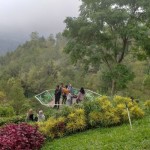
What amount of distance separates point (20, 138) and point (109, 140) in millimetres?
3233

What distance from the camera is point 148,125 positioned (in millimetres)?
13438

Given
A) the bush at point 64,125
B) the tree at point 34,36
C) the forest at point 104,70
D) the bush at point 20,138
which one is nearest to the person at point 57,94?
the forest at point 104,70

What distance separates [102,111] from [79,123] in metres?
1.24

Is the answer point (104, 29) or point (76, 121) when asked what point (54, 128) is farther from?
point (104, 29)

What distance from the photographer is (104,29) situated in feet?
88.2

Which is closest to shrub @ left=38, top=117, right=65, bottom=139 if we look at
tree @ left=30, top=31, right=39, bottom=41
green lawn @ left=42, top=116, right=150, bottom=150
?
green lawn @ left=42, top=116, right=150, bottom=150

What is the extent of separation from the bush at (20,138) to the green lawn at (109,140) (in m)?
0.52

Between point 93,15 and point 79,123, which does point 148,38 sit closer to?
point 93,15

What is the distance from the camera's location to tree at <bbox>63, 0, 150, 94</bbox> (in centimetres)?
2559

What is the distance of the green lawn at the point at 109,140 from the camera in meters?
11.2

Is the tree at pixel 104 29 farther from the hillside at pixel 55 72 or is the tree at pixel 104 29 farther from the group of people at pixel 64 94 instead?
the group of people at pixel 64 94

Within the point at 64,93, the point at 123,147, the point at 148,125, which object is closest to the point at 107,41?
the point at 64,93

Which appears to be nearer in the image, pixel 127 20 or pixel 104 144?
pixel 104 144

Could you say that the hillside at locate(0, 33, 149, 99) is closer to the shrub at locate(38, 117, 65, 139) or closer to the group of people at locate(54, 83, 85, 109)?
the group of people at locate(54, 83, 85, 109)
